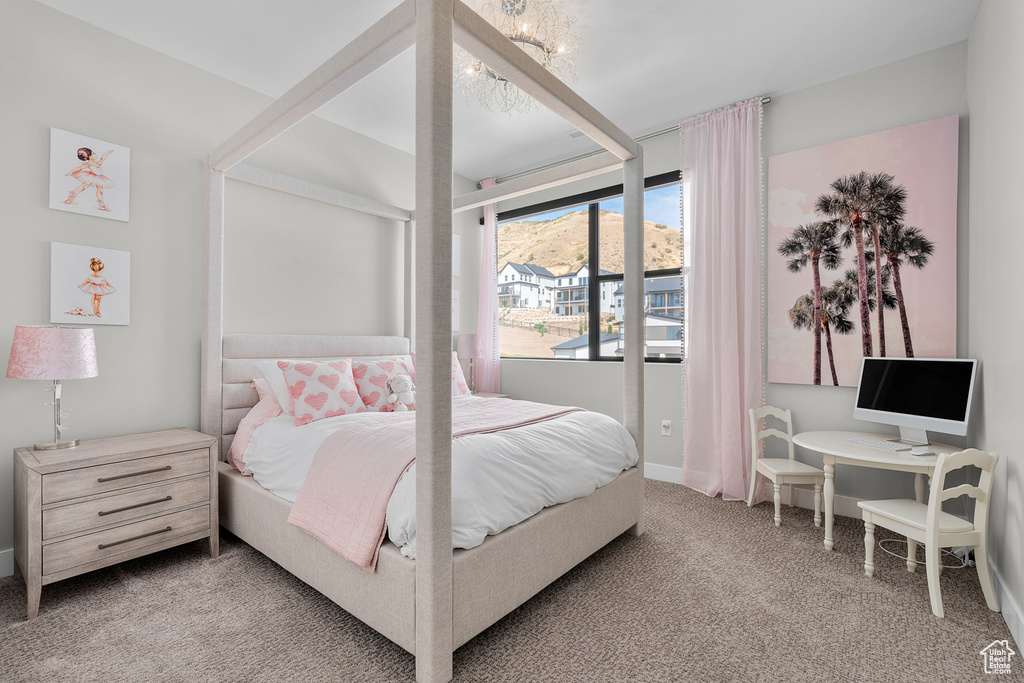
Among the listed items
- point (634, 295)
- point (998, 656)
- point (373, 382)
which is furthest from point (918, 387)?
point (373, 382)

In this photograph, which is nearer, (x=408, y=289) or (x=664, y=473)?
(x=664, y=473)

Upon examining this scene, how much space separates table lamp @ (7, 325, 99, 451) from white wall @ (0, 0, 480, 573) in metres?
0.30

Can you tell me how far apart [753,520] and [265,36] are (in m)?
4.08

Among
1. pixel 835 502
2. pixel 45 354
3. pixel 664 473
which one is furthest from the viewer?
pixel 664 473

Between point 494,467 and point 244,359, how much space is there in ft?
6.66

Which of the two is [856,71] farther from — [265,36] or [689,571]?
[265,36]

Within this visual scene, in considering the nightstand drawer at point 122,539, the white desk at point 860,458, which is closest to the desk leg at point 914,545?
the white desk at point 860,458

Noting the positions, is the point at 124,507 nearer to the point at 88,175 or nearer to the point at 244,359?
the point at 244,359

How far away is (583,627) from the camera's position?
6.12ft

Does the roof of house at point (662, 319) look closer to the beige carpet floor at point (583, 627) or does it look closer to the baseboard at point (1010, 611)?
the beige carpet floor at point (583, 627)

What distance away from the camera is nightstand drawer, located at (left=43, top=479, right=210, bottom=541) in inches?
78.0

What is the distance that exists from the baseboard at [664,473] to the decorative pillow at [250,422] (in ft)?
9.40

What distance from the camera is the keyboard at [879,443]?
2.41m

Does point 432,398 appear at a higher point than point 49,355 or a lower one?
lower
